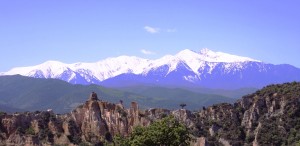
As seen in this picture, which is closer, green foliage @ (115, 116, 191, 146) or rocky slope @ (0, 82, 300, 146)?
green foliage @ (115, 116, 191, 146)

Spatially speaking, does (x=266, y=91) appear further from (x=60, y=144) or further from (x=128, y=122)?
(x=60, y=144)

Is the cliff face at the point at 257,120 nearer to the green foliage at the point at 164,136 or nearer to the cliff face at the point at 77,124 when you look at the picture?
the cliff face at the point at 77,124

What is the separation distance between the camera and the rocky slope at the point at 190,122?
282 ft

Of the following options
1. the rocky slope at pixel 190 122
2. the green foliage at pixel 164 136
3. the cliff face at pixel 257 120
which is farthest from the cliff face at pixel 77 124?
the green foliage at pixel 164 136

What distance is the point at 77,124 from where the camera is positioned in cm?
9088

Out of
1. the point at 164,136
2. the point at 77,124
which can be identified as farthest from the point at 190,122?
the point at 164,136

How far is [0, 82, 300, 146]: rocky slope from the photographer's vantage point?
8594 centimetres

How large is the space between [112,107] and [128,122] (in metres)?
3.73

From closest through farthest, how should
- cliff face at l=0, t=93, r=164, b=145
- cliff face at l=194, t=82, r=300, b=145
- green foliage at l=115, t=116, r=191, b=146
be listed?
green foliage at l=115, t=116, r=191, b=146
cliff face at l=0, t=93, r=164, b=145
cliff face at l=194, t=82, r=300, b=145

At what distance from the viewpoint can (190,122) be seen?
320 feet

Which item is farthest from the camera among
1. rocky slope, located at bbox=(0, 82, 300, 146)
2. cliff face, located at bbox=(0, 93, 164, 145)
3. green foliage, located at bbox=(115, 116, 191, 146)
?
rocky slope, located at bbox=(0, 82, 300, 146)

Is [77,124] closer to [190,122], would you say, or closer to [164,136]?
[190,122]

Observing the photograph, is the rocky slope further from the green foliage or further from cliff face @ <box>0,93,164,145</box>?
the green foliage

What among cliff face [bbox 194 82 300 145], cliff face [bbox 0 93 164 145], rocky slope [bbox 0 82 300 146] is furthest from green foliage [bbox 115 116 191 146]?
cliff face [bbox 194 82 300 145]
